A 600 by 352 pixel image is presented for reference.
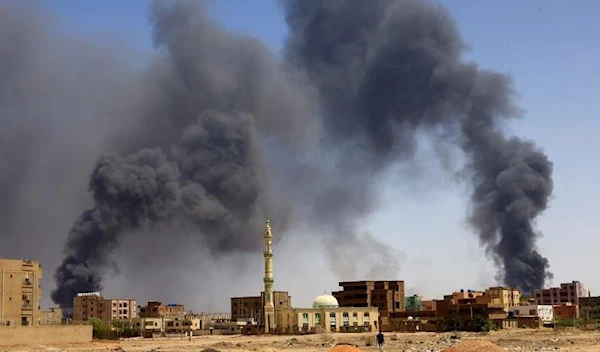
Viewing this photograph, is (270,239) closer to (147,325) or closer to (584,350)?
(147,325)

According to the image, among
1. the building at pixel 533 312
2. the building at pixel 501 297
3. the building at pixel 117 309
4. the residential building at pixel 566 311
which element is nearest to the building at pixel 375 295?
the building at pixel 501 297

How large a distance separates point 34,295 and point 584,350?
48.3 meters

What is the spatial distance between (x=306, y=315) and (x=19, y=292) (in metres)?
58.8

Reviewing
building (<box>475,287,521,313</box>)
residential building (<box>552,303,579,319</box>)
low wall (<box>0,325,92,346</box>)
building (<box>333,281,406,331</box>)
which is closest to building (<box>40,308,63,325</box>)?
low wall (<box>0,325,92,346</box>)

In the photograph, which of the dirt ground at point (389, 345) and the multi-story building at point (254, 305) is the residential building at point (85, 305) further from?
the dirt ground at point (389, 345)

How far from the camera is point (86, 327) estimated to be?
76375 mm

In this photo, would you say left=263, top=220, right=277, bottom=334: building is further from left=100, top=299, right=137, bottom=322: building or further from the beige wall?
left=100, top=299, right=137, bottom=322: building

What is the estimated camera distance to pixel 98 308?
14688 cm

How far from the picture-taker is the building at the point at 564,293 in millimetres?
169500

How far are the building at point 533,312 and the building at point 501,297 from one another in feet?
4.07

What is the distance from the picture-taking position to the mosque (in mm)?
124062

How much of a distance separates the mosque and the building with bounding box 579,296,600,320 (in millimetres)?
43527

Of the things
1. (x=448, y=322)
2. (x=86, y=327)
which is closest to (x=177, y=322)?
(x=448, y=322)

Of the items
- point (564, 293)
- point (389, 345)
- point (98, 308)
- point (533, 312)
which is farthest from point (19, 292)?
point (564, 293)
